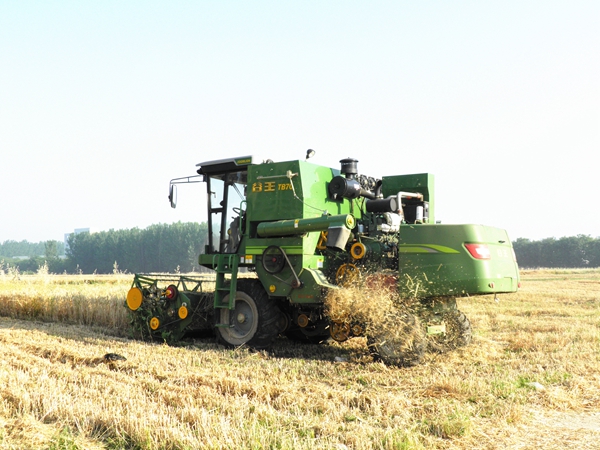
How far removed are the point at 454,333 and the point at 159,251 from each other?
75.6m

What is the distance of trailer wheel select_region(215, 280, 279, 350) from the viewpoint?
333 inches

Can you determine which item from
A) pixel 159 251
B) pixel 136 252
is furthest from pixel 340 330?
pixel 136 252

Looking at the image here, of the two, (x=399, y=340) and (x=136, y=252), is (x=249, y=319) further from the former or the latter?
(x=136, y=252)

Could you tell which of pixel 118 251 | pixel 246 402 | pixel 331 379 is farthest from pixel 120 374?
pixel 118 251

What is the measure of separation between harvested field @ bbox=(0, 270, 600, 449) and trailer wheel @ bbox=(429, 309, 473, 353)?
215 millimetres

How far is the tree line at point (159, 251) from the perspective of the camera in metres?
71.1

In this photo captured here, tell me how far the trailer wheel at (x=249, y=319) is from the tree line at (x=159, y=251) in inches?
2401

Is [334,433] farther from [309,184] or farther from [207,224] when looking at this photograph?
[207,224]

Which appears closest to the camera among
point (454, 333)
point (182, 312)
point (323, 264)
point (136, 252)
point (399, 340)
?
point (399, 340)

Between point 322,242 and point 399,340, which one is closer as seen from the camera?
point 399,340

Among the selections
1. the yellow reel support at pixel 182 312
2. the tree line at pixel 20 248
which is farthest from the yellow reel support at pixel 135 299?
the tree line at pixel 20 248

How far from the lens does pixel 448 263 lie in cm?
706

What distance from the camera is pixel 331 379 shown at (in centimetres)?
617

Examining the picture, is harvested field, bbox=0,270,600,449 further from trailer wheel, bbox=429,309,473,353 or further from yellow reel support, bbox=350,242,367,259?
yellow reel support, bbox=350,242,367,259
